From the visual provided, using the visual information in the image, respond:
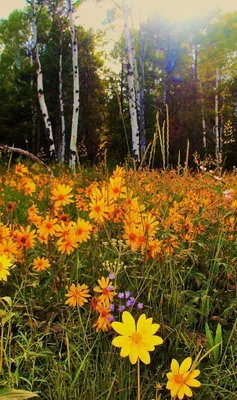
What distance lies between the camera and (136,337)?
1.64 ft

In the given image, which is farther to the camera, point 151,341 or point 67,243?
point 67,243

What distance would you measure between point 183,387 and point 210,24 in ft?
56.5

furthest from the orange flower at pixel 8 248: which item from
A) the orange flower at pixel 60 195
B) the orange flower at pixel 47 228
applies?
the orange flower at pixel 60 195

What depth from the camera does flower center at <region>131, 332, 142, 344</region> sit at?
0.50 m

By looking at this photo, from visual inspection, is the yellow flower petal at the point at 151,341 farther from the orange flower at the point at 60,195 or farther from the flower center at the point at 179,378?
the orange flower at the point at 60,195

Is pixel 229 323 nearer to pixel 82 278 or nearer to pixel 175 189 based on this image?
pixel 82 278

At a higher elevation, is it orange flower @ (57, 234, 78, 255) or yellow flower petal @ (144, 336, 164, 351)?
yellow flower petal @ (144, 336, 164, 351)

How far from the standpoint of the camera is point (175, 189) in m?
2.17

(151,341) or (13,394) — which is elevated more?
(151,341)

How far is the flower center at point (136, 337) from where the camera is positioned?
1.64 ft

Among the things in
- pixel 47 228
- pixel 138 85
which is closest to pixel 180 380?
pixel 47 228

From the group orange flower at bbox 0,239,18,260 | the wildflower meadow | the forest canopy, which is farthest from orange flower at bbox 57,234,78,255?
the forest canopy

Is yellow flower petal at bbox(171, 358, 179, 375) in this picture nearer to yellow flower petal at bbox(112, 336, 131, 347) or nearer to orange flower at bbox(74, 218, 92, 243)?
yellow flower petal at bbox(112, 336, 131, 347)

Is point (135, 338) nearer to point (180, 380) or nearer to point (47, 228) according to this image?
point (180, 380)
